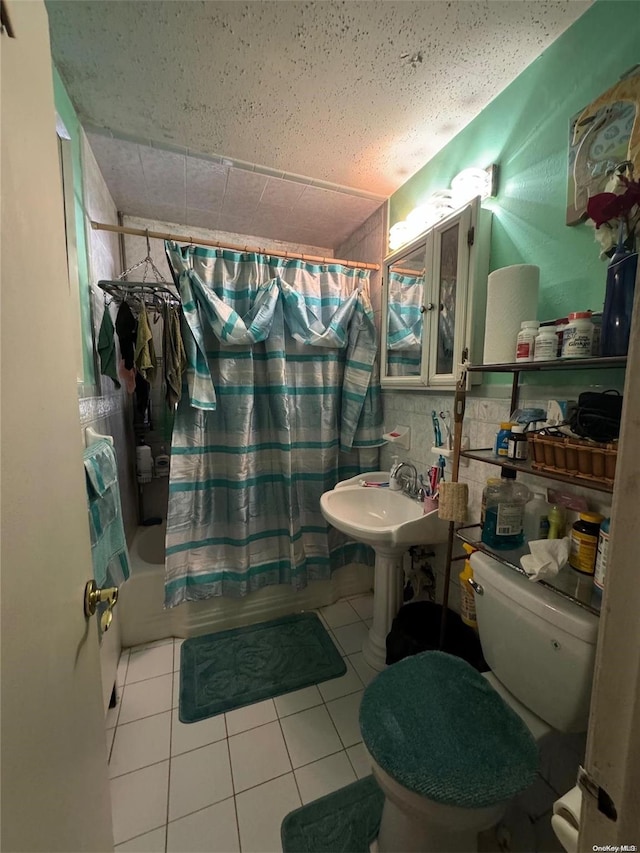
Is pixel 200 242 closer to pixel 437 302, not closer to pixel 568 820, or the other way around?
pixel 437 302

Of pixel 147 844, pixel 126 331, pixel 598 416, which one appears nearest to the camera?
pixel 598 416

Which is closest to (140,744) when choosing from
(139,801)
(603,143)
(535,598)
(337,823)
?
(139,801)

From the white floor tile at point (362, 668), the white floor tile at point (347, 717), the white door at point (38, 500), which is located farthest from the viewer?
the white floor tile at point (362, 668)

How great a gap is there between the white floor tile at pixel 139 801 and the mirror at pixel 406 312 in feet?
6.23

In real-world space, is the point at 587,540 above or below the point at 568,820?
above

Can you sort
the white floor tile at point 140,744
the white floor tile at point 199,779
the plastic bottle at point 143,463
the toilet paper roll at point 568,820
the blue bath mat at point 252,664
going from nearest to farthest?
the toilet paper roll at point 568,820, the white floor tile at point 199,779, the white floor tile at point 140,744, the blue bath mat at point 252,664, the plastic bottle at point 143,463

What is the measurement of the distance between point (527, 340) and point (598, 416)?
297 millimetres

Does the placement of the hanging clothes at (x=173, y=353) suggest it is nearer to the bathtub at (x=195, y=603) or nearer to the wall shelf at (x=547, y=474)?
the bathtub at (x=195, y=603)

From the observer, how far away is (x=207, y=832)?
1019mm

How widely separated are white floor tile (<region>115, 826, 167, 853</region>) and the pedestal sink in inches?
38.1

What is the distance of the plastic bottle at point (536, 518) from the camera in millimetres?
1024

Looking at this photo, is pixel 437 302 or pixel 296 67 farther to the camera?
pixel 437 302

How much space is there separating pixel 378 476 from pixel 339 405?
488 mm

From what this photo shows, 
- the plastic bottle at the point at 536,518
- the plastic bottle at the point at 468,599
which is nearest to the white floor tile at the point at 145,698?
the plastic bottle at the point at 468,599
